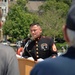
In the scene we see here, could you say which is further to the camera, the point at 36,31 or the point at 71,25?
the point at 36,31

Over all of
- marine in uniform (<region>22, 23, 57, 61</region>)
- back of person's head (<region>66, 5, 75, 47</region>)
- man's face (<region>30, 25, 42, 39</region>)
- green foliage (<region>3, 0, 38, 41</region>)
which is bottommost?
green foliage (<region>3, 0, 38, 41</region>)

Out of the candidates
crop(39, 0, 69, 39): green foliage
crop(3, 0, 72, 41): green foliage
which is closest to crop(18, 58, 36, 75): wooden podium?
crop(39, 0, 69, 39): green foliage

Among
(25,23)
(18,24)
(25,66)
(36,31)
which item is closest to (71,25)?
(36,31)

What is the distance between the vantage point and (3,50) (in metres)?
3.37

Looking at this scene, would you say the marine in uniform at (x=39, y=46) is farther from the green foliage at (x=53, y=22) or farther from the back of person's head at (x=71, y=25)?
the green foliage at (x=53, y=22)

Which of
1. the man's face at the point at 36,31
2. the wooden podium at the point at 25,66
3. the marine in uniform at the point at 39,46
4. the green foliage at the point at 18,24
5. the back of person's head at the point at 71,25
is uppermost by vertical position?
the back of person's head at the point at 71,25

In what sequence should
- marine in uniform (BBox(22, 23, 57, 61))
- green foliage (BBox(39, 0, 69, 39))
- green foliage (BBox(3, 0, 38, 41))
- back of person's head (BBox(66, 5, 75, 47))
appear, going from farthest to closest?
green foliage (BBox(3, 0, 38, 41)) → green foliage (BBox(39, 0, 69, 39)) → marine in uniform (BBox(22, 23, 57, 61)) → back of person's head (BBox(66, 5, 75, 47))

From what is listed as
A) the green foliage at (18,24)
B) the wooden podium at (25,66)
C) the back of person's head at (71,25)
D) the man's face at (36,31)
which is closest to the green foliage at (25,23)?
the green foliage at (18,24)

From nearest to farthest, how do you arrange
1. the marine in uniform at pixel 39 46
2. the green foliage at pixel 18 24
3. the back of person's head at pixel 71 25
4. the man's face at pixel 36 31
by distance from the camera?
1. the back of person's head at pixel 71 25
2. the man's face at pixel 36 31
3. the marine in uniform at pixel 39 46
4. the green foliage at pixel 18 24

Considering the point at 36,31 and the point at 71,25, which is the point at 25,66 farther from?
the point at 71,25

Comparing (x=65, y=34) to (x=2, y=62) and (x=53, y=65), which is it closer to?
(x=53, y=65)

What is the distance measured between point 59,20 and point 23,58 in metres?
57.2

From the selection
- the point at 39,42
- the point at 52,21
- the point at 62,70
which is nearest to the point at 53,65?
the point at 62,70

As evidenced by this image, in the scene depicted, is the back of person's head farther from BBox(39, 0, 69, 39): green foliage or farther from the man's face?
BBox(39, 0, 69, 39): green foliage
